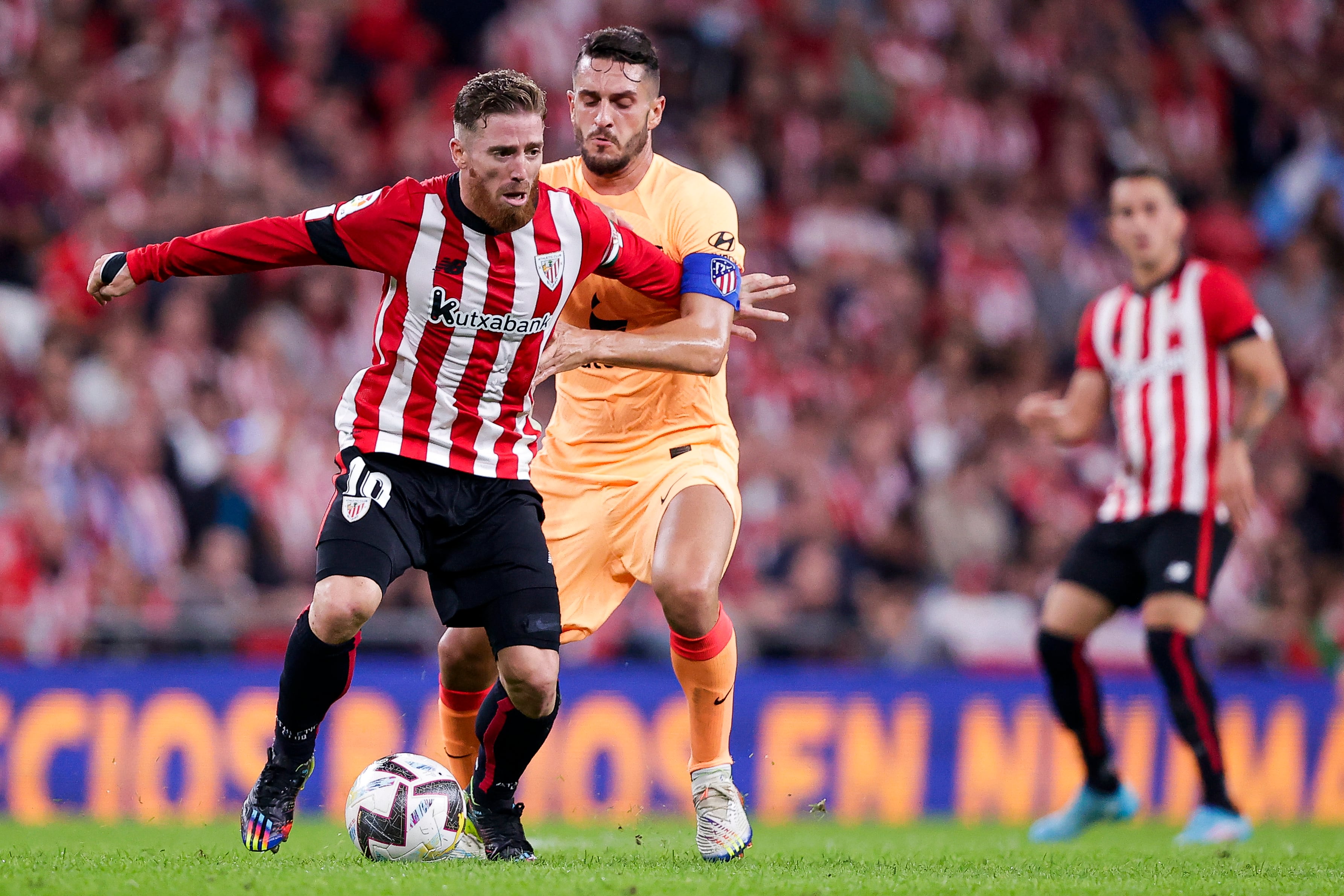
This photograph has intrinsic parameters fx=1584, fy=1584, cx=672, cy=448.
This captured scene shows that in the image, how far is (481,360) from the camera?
5066 mm

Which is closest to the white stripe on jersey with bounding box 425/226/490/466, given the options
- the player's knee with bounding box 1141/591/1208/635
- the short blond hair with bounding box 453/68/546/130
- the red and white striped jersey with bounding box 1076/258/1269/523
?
the short blond hair with bounding box 453/68/546/130

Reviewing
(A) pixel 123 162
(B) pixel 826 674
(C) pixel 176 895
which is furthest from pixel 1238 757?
(A) pixel 123 162

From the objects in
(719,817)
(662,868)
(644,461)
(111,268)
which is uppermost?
(111,268)

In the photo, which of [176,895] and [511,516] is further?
[511,516]

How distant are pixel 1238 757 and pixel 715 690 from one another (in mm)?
5790

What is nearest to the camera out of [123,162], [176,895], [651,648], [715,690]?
[176,895]

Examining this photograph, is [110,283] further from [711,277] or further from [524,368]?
[711,277]

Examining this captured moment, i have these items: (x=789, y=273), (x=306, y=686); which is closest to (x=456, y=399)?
(x=306, y=686)

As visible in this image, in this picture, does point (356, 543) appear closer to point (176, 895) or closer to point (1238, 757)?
point (176, 895)

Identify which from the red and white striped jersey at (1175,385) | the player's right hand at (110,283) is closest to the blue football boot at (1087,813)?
the red and white striped jersey at (1175,385)

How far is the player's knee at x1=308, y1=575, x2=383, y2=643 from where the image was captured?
4.71 m

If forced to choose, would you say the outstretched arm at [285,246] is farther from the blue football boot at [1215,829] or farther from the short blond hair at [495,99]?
the blue football boot at [1215,829]

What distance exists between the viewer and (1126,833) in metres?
8.28

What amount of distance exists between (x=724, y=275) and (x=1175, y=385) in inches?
116
